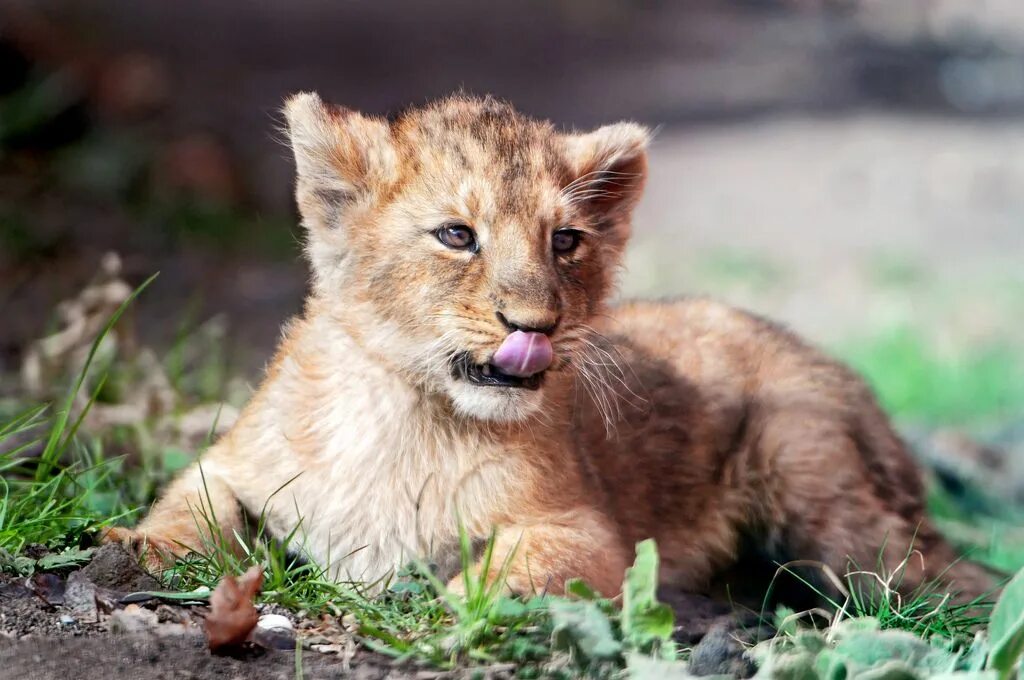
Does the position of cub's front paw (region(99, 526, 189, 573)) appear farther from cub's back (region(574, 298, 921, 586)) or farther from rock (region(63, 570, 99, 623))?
cub's back (region(574, 298, 921, 586))

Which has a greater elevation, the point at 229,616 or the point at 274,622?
the point at 229,616

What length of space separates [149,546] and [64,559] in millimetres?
318

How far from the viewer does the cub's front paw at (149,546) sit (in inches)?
170

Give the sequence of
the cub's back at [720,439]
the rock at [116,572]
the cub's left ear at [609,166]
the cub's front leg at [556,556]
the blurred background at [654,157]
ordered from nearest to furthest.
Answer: the rock at [116,572], the cub's front leg at [556,556], the cub's left ear at [609,166], the cub's back at [720,439], the blurred background at [654,157]

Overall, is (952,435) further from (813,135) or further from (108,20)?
(108,20)

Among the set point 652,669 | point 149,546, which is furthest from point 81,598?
point 652,669

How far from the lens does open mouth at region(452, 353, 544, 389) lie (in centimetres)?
433

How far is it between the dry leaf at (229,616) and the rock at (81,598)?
0.39 m

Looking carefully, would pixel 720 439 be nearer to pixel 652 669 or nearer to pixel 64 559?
pixel 652 669

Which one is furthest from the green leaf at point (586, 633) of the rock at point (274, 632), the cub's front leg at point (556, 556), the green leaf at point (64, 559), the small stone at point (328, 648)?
the green leaf at point (64, 559)

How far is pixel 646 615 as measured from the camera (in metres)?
3.66

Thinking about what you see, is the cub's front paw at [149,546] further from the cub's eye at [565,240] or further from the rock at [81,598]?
the cub's eye at [565,240]

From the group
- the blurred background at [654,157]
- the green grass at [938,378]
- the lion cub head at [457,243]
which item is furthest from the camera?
the blurred background at [654,157]

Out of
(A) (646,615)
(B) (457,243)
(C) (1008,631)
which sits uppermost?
(B) (457,243)
